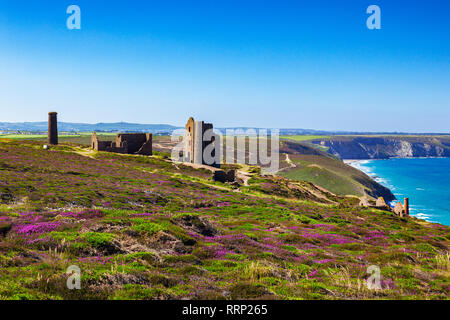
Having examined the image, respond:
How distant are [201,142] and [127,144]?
21.9 meters

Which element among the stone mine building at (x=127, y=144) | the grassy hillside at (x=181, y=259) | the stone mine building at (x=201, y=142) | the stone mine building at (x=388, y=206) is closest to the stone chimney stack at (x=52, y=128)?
the stone mine building at (x=127, y=144)

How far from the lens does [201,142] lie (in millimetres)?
66125

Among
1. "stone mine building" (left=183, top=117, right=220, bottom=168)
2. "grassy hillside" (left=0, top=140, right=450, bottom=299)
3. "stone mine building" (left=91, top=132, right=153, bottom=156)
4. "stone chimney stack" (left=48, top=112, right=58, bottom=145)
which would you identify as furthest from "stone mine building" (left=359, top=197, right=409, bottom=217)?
"stone chimney stack" (left=48, top=112, right=58, bottom=145)

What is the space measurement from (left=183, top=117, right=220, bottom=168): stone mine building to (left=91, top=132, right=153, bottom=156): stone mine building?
13378 millimetres

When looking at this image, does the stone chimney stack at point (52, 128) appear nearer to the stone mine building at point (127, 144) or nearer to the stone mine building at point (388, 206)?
the stone mine building at point (127, 144)

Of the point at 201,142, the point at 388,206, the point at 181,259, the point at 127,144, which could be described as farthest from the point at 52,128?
the point at 181,259

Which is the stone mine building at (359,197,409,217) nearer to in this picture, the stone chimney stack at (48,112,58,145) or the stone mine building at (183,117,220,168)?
the stone mine building at (183,117,220,168)

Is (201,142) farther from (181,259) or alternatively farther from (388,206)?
(181,259)

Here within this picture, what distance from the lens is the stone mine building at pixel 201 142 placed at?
65.9 meters

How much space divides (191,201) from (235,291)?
22.3 meters

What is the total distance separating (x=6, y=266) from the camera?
9438 millimetres

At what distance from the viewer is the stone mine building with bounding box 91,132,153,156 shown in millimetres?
72938

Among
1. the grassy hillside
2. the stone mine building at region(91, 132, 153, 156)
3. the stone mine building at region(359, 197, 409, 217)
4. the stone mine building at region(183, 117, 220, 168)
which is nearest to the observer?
the grassy hillside
